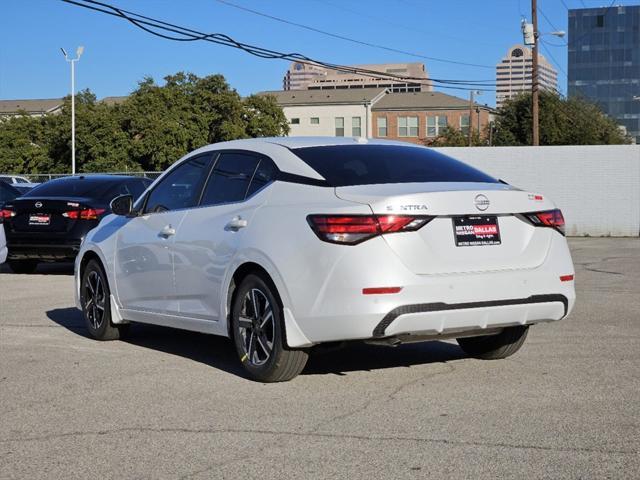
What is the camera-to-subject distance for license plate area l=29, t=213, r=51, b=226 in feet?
48.9

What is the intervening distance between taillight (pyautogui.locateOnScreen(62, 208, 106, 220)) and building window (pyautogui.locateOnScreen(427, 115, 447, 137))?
77.4 meters

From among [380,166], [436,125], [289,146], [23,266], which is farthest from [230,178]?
[436,125]

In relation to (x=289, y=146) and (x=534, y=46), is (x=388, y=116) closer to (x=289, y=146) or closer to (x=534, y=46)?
(x=534, y=46)

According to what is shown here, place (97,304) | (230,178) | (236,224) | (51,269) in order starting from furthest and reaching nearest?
(51,269), (97,304), (230,178), (236,224)

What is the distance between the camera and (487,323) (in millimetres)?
6266

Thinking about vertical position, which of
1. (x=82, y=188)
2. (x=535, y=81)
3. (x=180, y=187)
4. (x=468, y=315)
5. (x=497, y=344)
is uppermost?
(x=535, y=81)

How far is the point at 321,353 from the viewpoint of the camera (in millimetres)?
8031

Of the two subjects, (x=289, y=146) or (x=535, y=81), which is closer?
(x=289, y=146)

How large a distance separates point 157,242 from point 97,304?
1.36 metres

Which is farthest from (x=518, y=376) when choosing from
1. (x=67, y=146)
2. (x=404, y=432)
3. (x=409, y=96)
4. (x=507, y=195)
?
(x=409, y=96)

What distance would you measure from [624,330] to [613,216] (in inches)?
832

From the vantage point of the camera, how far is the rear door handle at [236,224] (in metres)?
6.74

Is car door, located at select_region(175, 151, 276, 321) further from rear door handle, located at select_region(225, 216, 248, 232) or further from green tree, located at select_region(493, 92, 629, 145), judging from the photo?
green tree, located at select_region(493, 92, 629, 145)

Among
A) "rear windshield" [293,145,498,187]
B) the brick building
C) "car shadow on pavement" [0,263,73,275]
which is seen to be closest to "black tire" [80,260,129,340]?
"rear windshield" [293,145,498,187]
